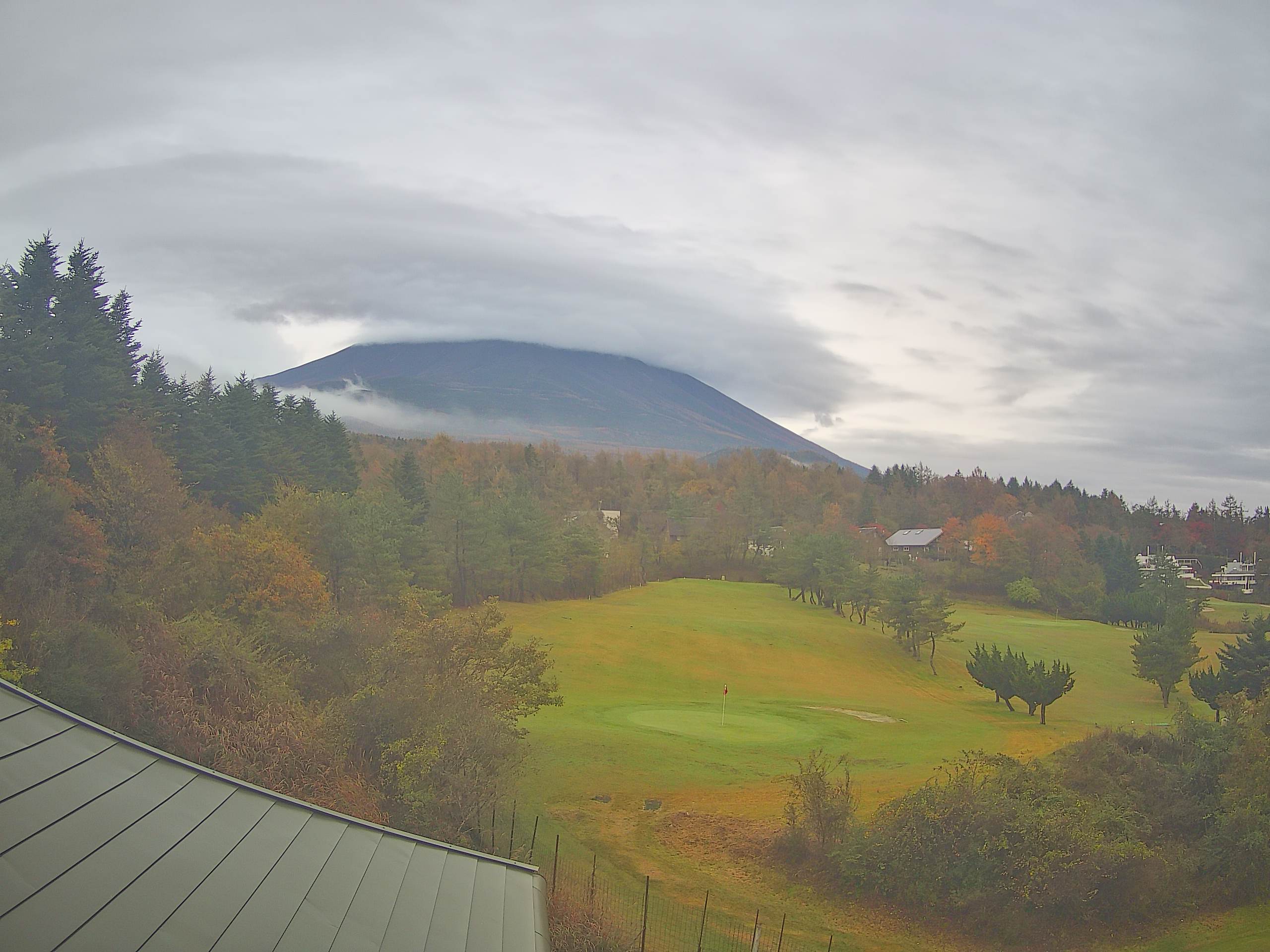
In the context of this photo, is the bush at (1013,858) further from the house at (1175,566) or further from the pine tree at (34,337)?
the house at (1175,566)

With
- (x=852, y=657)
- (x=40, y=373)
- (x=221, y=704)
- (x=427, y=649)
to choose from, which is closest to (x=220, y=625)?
(x=221, y=704)

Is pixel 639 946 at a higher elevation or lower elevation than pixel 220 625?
lower

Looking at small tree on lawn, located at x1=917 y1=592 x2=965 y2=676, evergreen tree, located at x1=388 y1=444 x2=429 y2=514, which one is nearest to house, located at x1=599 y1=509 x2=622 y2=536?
evergreen tree, located at x1=388 y1=444 x2=429 y2=514

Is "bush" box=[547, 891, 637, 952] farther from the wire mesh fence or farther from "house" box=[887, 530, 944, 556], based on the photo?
"house" box=[887, 530, 944, 556]

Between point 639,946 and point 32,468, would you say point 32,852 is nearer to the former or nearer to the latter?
point 639,946

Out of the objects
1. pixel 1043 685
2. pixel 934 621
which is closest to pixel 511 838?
pixel 1043 685

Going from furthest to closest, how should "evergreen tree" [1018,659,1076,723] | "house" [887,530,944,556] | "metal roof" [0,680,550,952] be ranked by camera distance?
"house" [887,530,944,556] → "evergreen tree" [1018,659,1076,723] → "metal roof" [0,680,550,952]

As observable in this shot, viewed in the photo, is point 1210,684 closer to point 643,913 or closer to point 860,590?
point 860,590
